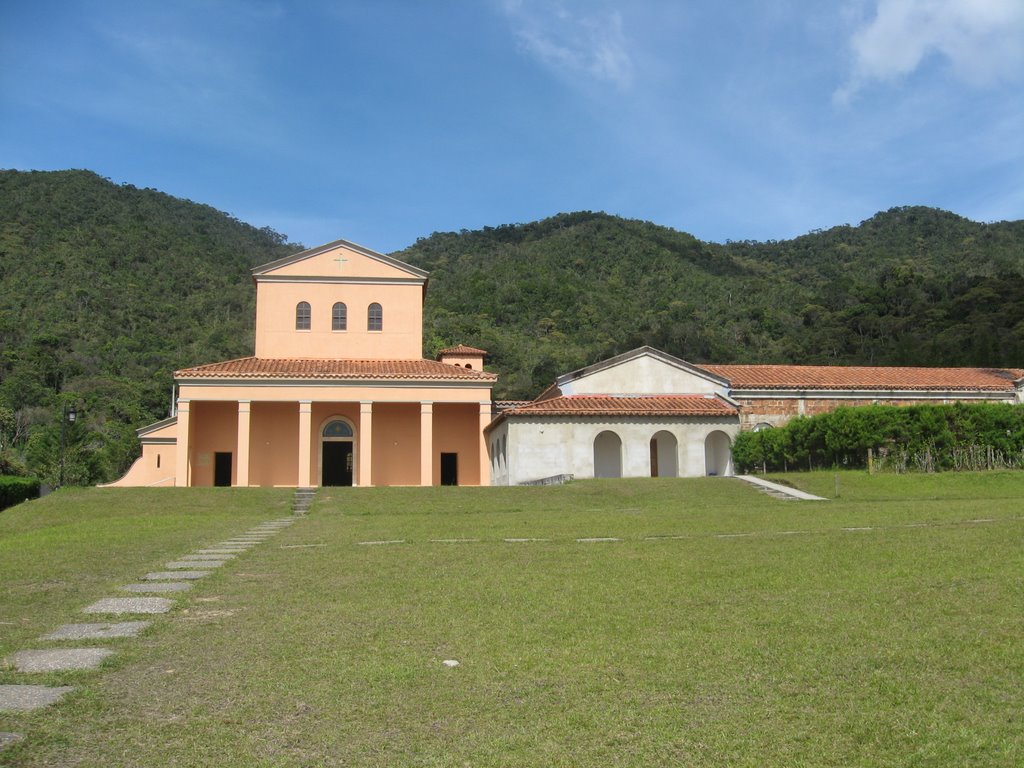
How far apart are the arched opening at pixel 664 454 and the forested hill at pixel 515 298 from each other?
23.0m

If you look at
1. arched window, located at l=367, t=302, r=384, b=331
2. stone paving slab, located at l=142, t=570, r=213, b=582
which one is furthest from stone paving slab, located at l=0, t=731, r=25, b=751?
arched window, located at l=367, t=302, r=384, b=331

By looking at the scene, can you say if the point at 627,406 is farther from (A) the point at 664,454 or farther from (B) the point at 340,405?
(B) the point at 340,405

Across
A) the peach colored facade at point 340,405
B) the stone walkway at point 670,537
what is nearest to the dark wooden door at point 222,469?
the peach colored facade at point 340,405

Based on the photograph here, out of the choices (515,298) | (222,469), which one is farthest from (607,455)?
(515,298)

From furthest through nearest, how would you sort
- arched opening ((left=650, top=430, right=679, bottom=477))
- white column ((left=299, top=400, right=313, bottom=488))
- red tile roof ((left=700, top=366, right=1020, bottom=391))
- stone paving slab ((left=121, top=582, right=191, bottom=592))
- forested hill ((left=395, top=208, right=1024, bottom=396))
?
forested hill ((left=395, top=208, right=1024, bottom=396)) < red tile roof ((left=700, top=366, right=1020, bottom=391)) < arched opening ((left=650, top=430, right=679, bottom=477)) < white column ((left=299, top=400, right=313, bottom=488)) < stone paving slab ((left=121, top=582, right=191, bottom=592))

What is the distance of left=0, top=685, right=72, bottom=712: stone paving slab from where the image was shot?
4.65m

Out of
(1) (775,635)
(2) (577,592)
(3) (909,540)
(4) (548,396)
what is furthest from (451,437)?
(1) (775,635)

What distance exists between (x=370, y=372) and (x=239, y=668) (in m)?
26.5

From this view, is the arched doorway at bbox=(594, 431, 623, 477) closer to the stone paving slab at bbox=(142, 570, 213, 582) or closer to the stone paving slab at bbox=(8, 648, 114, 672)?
the stone paving slab at bbox=(142, 570, 213, 582)

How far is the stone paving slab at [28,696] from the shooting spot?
4.65m

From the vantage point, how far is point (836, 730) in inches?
168

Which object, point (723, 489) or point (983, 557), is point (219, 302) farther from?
point (983, 557)

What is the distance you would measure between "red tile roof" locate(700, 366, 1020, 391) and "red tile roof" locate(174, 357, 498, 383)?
10.7m

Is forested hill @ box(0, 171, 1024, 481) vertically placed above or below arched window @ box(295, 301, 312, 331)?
above
